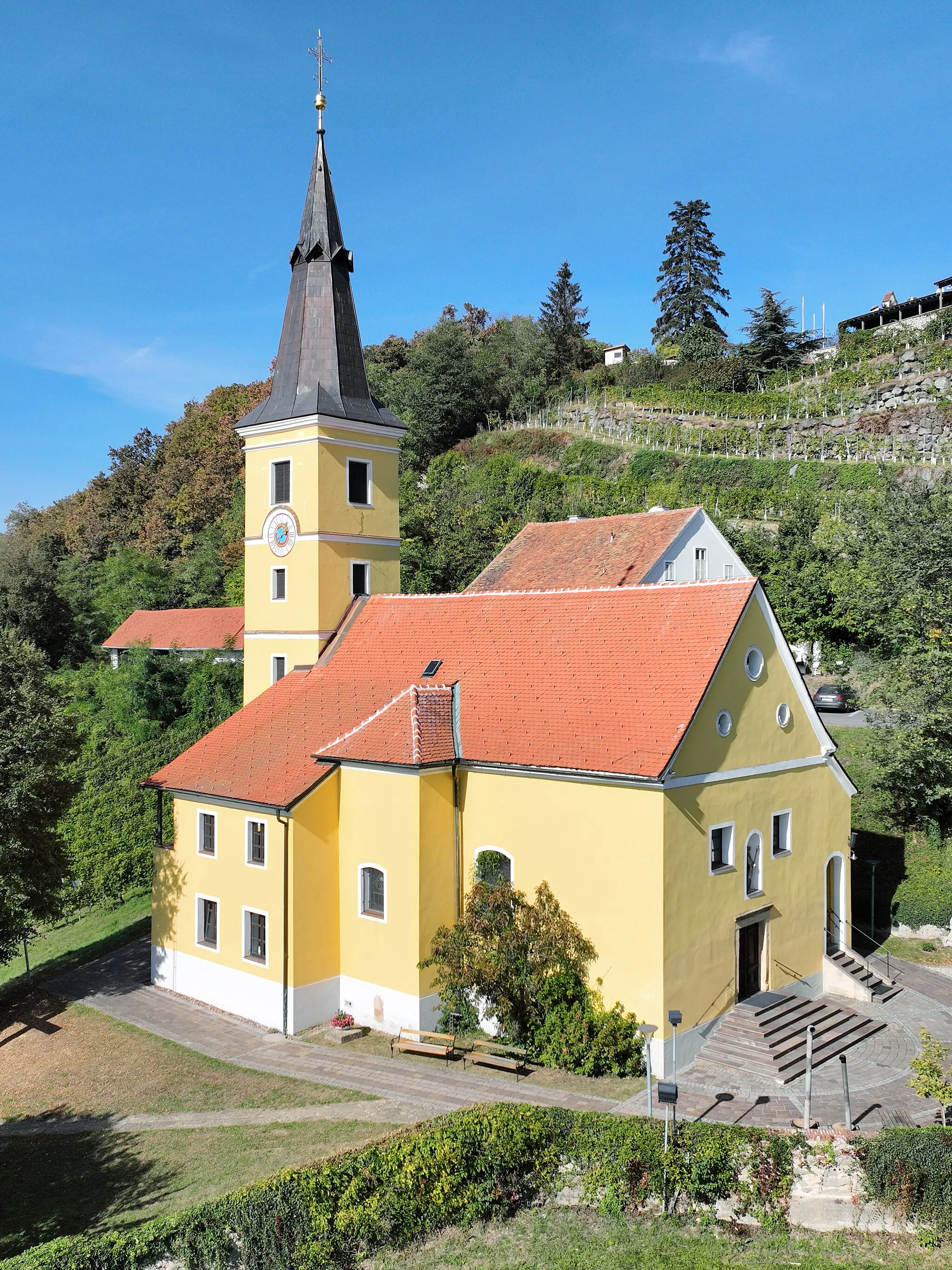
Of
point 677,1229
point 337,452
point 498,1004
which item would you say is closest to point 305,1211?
point 677,1229

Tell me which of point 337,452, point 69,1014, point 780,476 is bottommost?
point 69,1014

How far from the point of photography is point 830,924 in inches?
948

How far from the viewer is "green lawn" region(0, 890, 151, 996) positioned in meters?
28.6

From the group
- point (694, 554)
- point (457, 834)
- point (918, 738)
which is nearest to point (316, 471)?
point (457, 834)

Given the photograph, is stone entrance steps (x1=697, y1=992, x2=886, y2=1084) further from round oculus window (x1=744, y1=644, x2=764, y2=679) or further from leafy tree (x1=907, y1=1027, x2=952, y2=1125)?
round oculus window (x1=744, y1=644, x2=764, y2=679)

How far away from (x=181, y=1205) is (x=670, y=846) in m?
10.2

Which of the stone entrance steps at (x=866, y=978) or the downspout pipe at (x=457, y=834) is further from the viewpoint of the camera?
the stone entrance steps at (x=866, y=978)

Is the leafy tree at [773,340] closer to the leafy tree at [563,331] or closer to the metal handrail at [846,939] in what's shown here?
the leafy tree at [563,331]

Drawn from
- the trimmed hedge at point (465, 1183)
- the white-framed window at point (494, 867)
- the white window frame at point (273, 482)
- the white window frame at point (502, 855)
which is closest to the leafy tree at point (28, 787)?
the white window frame at point (273, 482)

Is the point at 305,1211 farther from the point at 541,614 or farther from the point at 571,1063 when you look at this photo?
the point at 541,614

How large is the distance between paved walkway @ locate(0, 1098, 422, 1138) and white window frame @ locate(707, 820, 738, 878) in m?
7.48

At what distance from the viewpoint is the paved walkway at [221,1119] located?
17234 mm

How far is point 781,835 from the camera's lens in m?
22.4

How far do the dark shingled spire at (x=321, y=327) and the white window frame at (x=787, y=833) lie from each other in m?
15.7
